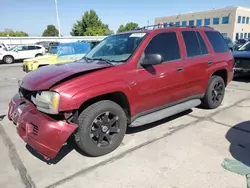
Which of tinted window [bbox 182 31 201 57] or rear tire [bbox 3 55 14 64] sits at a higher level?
tinted window [bbox 182 31 201 57]

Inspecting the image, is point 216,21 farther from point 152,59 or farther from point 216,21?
point 152,59

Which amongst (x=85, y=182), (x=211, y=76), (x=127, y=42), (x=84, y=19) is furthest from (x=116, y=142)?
(x=84, y=19)

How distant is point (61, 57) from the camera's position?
10.3 metres

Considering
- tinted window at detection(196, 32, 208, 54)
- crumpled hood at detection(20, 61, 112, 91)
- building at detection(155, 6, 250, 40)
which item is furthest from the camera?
building at detection(155, 6, 250, 40)

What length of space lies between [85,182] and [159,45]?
252 cm

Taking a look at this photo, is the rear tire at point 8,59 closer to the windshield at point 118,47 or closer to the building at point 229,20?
the windshield at point 118,47

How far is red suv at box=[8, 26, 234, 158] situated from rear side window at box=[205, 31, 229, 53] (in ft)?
0.85

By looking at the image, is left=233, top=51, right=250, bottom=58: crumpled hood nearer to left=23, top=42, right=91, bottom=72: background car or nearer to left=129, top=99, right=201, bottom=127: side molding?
left=129, top=99, right=201, bottom=127: side molding

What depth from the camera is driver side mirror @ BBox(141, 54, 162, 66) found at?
3250mm

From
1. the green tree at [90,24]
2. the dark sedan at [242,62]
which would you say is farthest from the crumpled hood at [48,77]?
the green tree at [90,24]

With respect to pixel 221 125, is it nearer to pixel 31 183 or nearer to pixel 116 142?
pixel 116 142

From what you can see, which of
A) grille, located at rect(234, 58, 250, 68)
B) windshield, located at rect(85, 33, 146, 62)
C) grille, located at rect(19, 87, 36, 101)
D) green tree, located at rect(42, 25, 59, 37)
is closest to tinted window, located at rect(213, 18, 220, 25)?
grille, located at rect(234, 58, 250, 68)

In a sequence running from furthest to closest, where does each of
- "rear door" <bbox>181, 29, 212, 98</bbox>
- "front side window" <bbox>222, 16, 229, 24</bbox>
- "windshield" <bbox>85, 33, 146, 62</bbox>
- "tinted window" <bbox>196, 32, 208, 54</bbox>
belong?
"front side window" <bbox>222, 16, 229, 24</bbox> < "tinted window" <bbox>196, 32, 208, 54</bbox> < "rear door" <bbox>181, 29, 212, 98</bbox> < "windshield" <bbox>85, 33, 146, 62</bbox>

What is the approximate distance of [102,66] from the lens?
328cm
